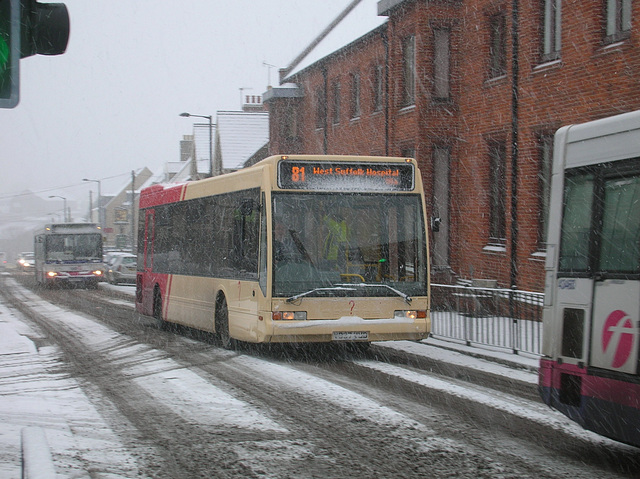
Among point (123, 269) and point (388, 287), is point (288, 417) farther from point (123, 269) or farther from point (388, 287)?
point (123, 269)

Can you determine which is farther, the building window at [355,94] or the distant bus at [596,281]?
the building window at [355,94]

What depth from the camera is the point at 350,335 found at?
40.3 ft

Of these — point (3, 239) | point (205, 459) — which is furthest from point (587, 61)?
point (3, 239)

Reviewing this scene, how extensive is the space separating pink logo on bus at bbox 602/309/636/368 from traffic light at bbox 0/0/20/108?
14.4 feet

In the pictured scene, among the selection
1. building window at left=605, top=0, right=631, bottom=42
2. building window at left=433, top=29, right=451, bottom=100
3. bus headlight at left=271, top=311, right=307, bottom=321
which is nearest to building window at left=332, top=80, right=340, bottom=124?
building window at left=433, top=29, right=451, bottom=100

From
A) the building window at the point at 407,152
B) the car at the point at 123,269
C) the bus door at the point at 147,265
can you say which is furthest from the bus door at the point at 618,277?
the car at the point at 123,269

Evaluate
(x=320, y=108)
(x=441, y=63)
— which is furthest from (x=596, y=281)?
(x=320, y=108)

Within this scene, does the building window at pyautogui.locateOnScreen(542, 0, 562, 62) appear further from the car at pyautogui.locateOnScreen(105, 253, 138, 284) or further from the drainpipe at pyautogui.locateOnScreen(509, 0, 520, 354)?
the car at pyautogui.locateOnScreen(105, 253, 138, 284)

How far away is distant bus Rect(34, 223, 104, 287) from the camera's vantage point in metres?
39.8

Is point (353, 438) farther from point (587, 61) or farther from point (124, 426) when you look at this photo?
point (587, 61)

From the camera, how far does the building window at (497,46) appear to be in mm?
22087

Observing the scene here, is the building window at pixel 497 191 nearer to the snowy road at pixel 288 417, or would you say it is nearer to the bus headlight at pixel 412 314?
the snowy road at pixel 288 417

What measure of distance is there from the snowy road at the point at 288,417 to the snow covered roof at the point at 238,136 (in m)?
38.2

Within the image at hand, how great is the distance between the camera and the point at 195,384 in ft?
34.2
